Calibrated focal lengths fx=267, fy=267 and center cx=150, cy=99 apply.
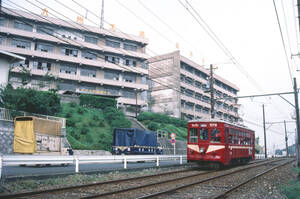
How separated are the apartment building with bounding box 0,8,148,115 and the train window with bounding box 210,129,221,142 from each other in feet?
94.5

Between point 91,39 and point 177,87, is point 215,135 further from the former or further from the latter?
point 177,87

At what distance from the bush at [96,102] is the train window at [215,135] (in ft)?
88.0

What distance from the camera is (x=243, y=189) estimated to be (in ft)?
31.0

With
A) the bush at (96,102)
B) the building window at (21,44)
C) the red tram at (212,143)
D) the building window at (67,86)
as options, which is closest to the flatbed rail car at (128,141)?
the red tram at (212,143)

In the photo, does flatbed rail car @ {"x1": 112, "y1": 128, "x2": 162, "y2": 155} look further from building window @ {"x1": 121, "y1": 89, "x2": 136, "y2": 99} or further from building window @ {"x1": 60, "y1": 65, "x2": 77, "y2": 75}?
building window @ {"x1": 121, "y1": 89, "x2": 136, "y2": 99}

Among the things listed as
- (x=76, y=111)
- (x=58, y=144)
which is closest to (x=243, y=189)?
(x=58, y=144)

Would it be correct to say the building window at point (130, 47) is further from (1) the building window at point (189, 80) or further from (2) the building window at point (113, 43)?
(1) the building window at point (189, 80)

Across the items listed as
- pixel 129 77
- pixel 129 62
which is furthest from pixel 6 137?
pixel 129 62

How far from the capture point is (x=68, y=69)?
49.7 metres

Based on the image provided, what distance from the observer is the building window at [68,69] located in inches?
1939

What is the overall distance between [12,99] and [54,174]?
61.0 ft

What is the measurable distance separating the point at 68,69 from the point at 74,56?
290cm

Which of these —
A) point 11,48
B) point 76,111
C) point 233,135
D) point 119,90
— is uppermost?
point 11,48

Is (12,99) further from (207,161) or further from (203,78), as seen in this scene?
(203,78)
